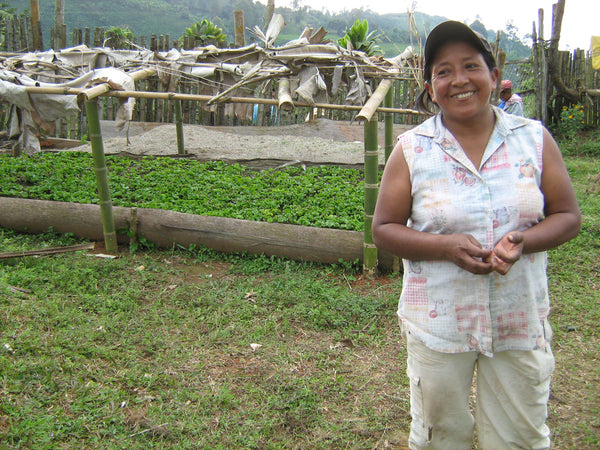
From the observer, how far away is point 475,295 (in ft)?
5.81

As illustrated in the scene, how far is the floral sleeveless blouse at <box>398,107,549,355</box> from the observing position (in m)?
1.73

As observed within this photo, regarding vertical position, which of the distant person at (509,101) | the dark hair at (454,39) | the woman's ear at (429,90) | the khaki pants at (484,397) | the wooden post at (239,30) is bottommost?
the khaki pants at (484,397)

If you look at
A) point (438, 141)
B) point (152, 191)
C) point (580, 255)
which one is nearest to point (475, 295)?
point (438, 141)

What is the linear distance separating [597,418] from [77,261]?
4413mm

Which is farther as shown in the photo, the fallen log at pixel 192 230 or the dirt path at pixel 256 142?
the dirt path at pixel 256 142

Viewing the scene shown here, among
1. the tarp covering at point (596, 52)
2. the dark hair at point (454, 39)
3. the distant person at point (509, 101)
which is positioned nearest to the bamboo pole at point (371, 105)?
the dark hair at point (454, 39)

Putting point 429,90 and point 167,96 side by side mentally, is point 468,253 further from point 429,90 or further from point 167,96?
point 167,96

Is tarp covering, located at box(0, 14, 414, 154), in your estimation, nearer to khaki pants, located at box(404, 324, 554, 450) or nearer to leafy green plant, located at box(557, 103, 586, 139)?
khaki pants, located at box(404, 324, 554, 450)

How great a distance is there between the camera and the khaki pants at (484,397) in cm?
180

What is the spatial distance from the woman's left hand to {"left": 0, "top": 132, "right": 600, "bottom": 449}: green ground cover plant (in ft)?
5.30

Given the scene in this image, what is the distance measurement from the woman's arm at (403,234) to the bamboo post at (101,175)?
166 inches

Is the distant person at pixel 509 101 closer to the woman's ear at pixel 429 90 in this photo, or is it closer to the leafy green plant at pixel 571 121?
the leafy green plant at pixel 571 121

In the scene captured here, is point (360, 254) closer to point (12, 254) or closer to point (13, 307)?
point (13, 307)

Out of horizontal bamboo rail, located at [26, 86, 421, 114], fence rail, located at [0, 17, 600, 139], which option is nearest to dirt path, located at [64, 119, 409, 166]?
fence rail, located at [0, 17, 600, 139]
